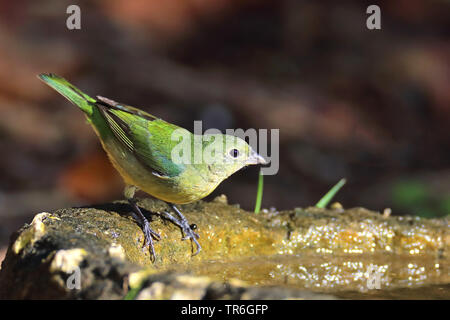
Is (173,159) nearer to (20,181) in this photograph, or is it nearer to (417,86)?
(20,181)

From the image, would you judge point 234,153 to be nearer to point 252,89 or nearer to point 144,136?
point 144,136

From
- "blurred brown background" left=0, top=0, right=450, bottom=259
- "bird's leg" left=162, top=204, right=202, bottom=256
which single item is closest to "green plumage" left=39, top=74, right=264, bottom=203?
"bird's leg" left=162, top=204, right=202, bottom=256

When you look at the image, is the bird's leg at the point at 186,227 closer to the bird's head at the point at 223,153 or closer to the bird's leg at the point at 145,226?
the bird's leg at the point at 145,226

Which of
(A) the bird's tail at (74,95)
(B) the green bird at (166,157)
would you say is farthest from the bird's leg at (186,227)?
(A) the bird's tail at (74,95)

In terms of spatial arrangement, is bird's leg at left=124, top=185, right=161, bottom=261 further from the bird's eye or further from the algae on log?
Answer: the bird's eye

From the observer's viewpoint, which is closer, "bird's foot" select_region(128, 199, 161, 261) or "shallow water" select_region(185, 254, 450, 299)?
"bird's foot" select_region(128, 199, 161, 261)

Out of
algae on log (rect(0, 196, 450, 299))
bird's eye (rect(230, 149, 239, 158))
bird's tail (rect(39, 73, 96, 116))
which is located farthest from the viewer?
bird's tail (rect(39, 73, 96, 116))

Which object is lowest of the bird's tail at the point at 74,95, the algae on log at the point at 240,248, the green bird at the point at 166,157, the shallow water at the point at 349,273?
the shallow water at the point at 349,273

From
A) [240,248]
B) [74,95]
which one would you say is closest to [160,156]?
[240,248]
